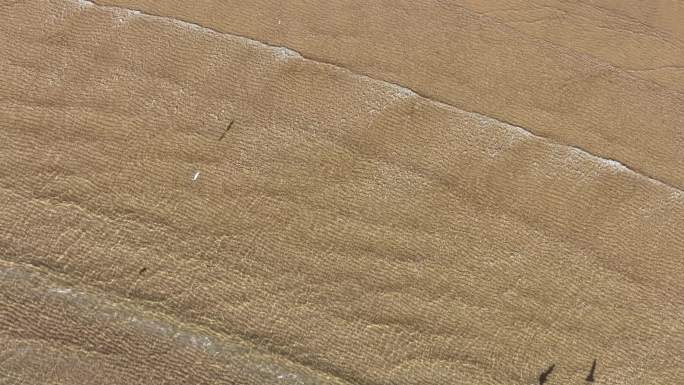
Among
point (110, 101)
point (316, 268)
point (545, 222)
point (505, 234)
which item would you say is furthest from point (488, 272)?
point (110, 101)

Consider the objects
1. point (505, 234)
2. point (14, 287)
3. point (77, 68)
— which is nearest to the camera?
point (14, 287)

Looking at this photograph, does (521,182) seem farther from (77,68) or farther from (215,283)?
(77,68)

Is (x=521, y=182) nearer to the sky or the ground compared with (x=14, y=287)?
nearer to the sky

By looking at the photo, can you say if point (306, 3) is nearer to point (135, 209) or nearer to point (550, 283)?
point (135, 209)

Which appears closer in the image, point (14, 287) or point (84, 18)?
point (14, 287)

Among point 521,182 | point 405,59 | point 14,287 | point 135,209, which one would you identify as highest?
point 405,59

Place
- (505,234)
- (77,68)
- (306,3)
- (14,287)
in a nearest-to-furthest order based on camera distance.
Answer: (14,287) → (505,234) → (77,68) → (306,3)
